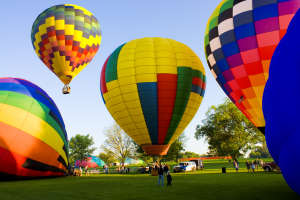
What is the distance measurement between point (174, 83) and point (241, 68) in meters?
6.54

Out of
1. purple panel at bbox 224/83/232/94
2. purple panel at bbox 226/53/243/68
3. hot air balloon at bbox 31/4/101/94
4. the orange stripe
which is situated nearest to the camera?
the orange stripe

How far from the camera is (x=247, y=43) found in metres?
15.9

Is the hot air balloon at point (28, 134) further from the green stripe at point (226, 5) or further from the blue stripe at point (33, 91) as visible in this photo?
the green stripe at point (226, 5)

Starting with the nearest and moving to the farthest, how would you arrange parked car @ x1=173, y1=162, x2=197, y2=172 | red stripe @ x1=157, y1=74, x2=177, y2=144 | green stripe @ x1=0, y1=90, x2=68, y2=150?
green stripe @ x1=0, y1=90, x2=68, y2=150 < red stripe @ x1=157, y1=74, x2=177, y2=144 < parked car @ x1=173, y1=162, x2=197, y2=172

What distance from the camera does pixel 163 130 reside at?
21.8 meters

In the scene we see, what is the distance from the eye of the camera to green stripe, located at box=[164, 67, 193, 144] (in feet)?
71.7

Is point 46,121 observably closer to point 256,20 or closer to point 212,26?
point 212,26

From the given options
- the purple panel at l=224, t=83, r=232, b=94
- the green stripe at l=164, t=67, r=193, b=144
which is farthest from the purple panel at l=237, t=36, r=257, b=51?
the green stripe at l=164, t=67, r=193, b=144

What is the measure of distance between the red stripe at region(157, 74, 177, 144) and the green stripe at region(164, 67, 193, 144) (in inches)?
14.7

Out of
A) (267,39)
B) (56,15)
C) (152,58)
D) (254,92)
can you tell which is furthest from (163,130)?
(56,15)

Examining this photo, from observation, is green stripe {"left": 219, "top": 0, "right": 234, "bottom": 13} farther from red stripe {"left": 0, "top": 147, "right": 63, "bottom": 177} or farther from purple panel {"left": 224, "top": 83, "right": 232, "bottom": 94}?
red stripe {"left": 0, "top": 147, "right": 63, "bottom": 177}

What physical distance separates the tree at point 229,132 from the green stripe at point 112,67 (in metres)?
18.9

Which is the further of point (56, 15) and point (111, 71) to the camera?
point (56, 15)

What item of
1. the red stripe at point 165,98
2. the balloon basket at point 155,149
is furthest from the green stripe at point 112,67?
the balloon basket at point 155,149
